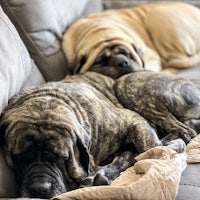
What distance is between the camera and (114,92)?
2311 millimetres

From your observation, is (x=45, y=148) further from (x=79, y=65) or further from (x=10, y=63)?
(x=79, y=65)

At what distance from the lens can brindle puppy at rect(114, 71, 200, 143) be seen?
217 cm

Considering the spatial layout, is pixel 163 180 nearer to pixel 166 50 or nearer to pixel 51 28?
pixel 51 28

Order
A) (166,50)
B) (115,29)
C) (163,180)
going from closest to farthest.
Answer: (163,180), (115,29), (166,50)

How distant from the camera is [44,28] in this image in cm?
257

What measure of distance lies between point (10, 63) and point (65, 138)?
0.45 meters

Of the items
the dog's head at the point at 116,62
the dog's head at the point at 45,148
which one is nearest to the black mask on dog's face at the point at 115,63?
the dog's head at the point at 116,62

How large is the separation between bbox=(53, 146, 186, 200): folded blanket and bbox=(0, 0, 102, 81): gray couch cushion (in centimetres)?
102

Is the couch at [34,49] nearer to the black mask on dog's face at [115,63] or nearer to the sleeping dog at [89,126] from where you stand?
the sleeping dog at [89,126]

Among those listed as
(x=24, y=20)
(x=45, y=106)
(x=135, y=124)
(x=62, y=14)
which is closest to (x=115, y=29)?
(x=62, y=14)

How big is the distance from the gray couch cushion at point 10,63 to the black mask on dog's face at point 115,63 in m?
0.49

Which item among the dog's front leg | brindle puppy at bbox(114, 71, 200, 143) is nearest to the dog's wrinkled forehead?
the dog's front leg

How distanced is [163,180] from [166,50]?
1.77 metres

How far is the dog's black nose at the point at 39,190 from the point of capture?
5.39 feet
